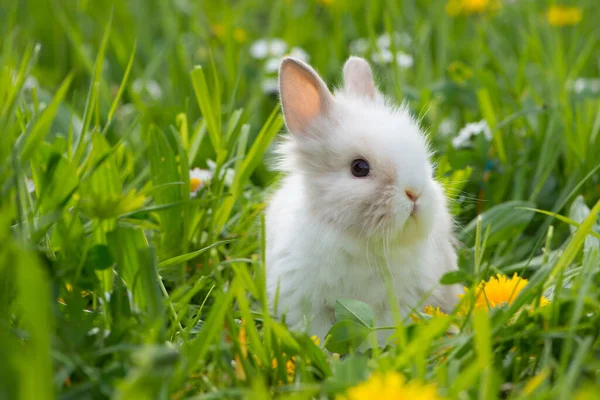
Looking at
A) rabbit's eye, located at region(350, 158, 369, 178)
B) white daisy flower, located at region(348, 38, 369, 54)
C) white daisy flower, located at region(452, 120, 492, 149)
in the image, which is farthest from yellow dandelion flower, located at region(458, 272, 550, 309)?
white daisy flower, located at region(348, 38, 369, 54)

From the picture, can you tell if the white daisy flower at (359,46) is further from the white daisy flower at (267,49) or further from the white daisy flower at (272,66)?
the white daisy flower at (272,66)

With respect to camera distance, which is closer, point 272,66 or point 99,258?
point 99,258

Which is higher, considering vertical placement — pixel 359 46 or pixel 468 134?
pixel 359 46

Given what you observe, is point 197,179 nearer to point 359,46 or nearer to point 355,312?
point 355,312

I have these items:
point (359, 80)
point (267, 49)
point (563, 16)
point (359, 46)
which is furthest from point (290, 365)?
point (563, 16)

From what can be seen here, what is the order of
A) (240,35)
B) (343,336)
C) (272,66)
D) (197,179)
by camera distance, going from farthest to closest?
(240,35), (272,66), (197,179), (343,336)

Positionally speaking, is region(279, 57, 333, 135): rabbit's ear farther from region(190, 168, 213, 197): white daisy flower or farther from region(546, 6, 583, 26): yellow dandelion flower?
region(546, 6, 583, 26): yellow dandelion flower

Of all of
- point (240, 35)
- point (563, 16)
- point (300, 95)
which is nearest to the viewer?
point (300, 95)
